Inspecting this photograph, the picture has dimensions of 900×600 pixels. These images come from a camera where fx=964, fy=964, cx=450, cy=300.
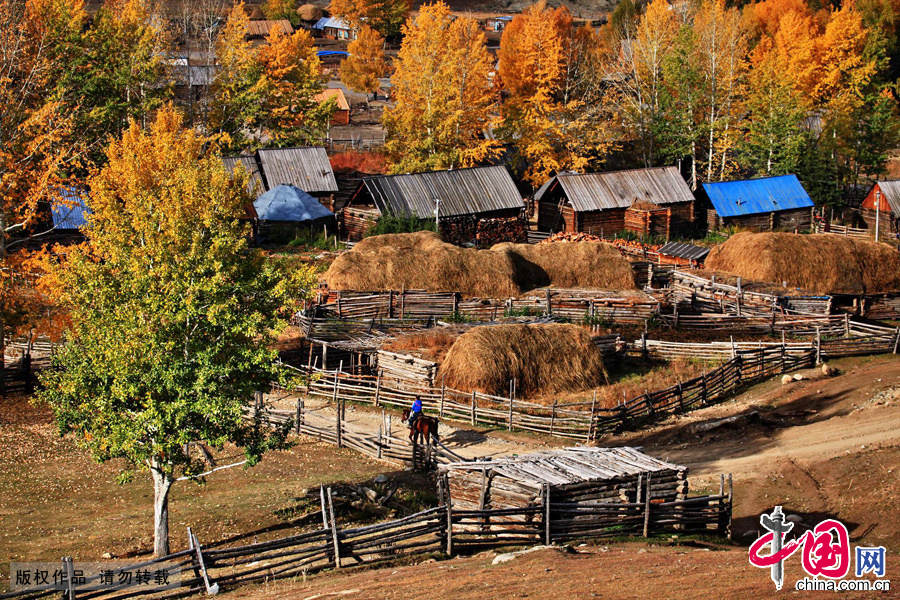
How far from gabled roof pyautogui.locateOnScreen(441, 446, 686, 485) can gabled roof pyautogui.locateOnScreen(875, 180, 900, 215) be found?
39482 mm

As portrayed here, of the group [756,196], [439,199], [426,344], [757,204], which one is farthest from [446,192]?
[426,344]

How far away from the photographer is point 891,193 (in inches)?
2082

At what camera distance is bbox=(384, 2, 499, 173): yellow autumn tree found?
54281 mm

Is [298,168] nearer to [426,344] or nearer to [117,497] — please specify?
[426,344]

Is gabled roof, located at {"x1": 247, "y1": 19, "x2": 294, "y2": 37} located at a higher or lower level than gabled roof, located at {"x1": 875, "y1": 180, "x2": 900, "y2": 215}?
higher

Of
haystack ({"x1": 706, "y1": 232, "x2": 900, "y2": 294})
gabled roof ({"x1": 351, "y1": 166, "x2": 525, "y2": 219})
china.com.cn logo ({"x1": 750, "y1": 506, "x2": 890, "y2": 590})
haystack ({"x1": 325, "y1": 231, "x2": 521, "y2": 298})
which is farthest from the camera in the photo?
gabled roof ({"x1": 351, "y1": 166, "x2": 525, "y2": 219})

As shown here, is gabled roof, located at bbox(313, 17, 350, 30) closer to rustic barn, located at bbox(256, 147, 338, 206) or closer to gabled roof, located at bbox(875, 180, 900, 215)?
rustic barn, located at bbox(256, 147, 338, 206)

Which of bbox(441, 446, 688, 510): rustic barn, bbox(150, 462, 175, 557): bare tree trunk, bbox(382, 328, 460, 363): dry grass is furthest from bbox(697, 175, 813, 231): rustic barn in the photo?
bbox(150, 462, 175, 557): bare tree trunk

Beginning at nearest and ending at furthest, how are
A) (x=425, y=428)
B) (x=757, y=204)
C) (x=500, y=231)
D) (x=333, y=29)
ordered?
(x=425, y=428), (x=500, y=231), (x=757, y=204), (x=333, y=29)

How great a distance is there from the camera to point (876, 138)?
57438 millimetres

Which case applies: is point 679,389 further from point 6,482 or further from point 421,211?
point 421,211

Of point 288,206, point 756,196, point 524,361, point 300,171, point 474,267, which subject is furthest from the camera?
point 756,196

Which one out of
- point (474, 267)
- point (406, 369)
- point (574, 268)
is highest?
point (474, 267)

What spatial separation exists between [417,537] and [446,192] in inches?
1297
